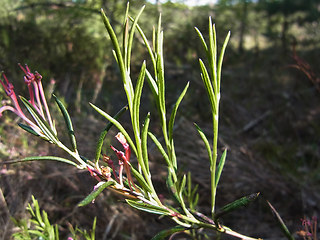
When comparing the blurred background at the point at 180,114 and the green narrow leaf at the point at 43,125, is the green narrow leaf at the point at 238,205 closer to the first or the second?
the blurred background at the point at 180,114

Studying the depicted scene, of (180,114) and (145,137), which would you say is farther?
(180,114)

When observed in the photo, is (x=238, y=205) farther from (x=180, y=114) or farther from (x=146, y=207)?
(x=180, y=114)

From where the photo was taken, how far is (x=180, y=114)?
6.40 feet

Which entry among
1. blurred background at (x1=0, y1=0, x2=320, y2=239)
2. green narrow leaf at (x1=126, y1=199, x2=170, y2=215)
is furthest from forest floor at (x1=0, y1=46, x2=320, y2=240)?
green narrow leaf at (x1=126, y1=199, x2=170, y2=215)

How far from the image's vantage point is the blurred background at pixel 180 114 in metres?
1.24

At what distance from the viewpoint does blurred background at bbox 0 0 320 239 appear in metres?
1.24

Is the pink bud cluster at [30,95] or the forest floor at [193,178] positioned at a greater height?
the pink bud cluster at [30,95]

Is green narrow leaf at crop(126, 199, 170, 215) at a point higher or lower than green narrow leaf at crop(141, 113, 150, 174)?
lower

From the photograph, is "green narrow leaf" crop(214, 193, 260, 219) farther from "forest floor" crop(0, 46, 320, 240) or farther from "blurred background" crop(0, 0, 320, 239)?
"forest floor" crop(0, 46, 320, 240)

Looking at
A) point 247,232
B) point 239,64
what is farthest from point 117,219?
point 239,64

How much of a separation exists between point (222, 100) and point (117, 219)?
134cm

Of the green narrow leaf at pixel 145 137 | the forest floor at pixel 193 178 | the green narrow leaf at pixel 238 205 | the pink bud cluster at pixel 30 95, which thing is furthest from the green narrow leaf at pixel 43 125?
the forest floor at pixel 193 178

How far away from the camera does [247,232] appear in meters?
1.32

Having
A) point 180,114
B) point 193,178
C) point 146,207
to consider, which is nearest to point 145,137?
point 146,207
